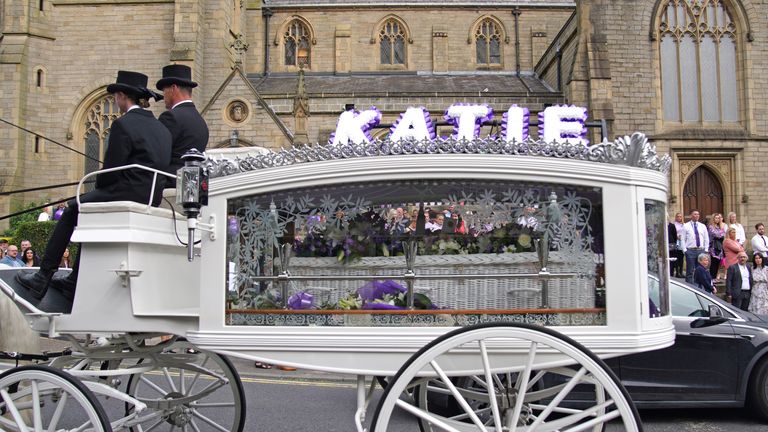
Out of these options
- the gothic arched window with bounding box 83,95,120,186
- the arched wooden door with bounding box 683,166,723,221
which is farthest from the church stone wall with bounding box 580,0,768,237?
the gothic arched window with bounding box 83,95,120,186

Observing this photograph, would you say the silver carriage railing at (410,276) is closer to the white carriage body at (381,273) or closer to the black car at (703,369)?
the white carriage body at (381,273)

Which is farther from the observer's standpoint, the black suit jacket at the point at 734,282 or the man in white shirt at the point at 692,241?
the man in white shirt at the point at 692,241

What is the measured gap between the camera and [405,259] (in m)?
3.95

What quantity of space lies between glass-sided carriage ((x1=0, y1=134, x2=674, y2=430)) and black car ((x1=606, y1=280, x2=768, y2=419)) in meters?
2.65

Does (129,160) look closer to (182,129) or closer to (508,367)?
(182,129)

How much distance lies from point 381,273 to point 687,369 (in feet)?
13.3

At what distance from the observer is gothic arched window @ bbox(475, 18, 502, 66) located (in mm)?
34094

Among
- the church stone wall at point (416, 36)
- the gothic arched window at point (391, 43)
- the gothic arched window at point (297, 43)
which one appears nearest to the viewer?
the church stone wall at point (416, 36)

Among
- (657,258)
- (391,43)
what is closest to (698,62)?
(391,43)

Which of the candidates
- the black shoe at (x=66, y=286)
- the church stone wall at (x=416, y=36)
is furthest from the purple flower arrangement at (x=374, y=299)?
the church stone wall at (x=416, y=36)

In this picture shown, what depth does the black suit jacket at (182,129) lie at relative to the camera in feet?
16.4

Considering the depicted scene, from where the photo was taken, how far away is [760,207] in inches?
891

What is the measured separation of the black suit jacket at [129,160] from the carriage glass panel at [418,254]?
2.86 ft

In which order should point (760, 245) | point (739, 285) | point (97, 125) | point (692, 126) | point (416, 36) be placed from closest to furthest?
point (739, 285), point (760, 245), point (692, 126), point (97, 125), point (416, 36)
